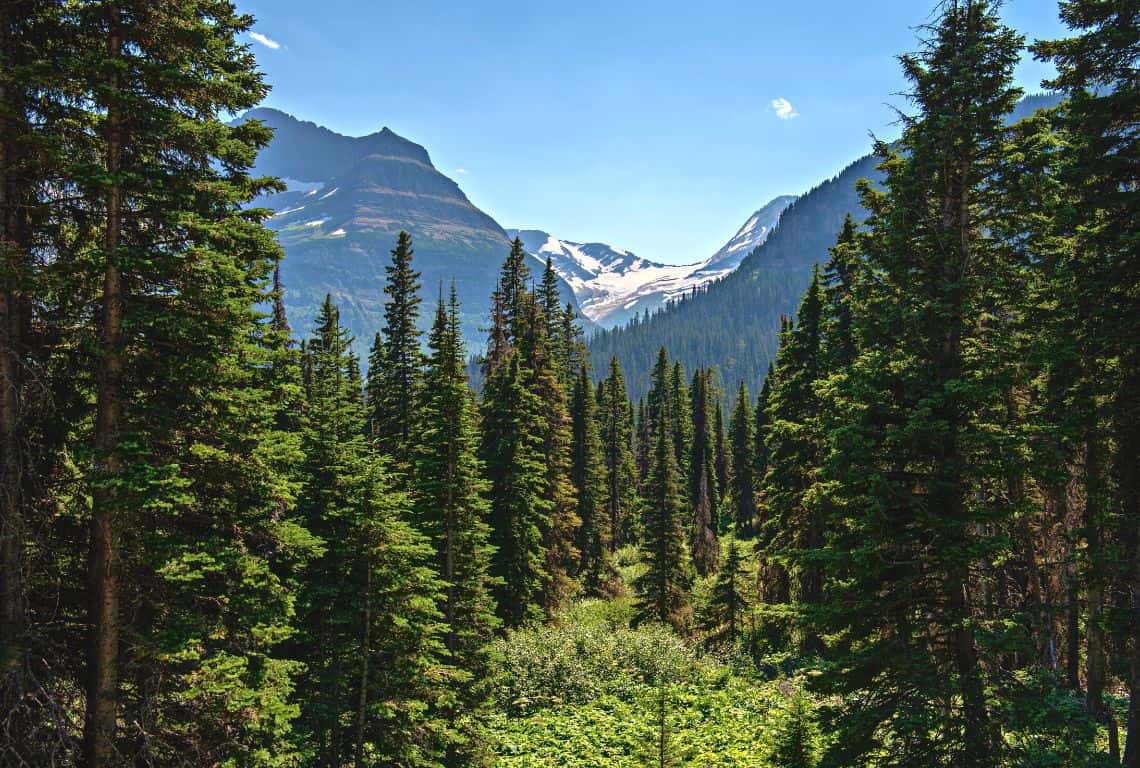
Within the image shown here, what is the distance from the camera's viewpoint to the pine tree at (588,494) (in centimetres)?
4044

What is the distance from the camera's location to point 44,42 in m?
8.46

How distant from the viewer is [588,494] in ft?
135

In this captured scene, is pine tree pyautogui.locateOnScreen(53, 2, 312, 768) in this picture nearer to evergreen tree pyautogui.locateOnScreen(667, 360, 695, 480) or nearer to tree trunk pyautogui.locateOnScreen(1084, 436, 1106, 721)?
tree trunk pyautogui.locateOnScreen(1084, 436, 1106, 721)

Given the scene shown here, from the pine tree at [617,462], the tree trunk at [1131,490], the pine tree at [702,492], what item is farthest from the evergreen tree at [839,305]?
the pine tree at [617,462]

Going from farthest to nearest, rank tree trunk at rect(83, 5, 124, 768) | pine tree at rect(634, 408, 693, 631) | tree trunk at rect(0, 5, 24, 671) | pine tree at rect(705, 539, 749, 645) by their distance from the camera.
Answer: pine tree at rect(634, 408, 693, 631)
pine tree at rect(705, 539, 749, 645)
tree trunk at rect(83, 5, 124, 768)
tree trunk at rect(0, 5, 24, 671)

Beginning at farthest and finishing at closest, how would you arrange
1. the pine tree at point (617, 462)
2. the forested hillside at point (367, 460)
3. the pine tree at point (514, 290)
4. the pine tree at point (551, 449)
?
the pine tree at point (617, 462)
the pine tree at point (514, 290)
the pine tree at point (551, 449)
the forested hillside at point (367, 460)

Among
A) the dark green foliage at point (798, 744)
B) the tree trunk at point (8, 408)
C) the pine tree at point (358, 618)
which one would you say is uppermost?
the tree trunk at point (8, 408)

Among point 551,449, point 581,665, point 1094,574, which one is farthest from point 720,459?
point 1094,574

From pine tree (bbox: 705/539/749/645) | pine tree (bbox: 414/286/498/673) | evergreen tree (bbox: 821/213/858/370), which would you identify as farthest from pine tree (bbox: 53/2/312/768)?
pine tree (bbox: 705/539/749/645)

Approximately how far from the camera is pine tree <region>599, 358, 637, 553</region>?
2061 inches

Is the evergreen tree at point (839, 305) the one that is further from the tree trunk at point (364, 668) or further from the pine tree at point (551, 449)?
the tree trunk at point (364, 668)

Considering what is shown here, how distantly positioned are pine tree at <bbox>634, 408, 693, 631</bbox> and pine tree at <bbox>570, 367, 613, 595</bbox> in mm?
7381

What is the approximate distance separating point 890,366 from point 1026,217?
3.62m

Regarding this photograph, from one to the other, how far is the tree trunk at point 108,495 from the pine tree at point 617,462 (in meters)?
38.6
